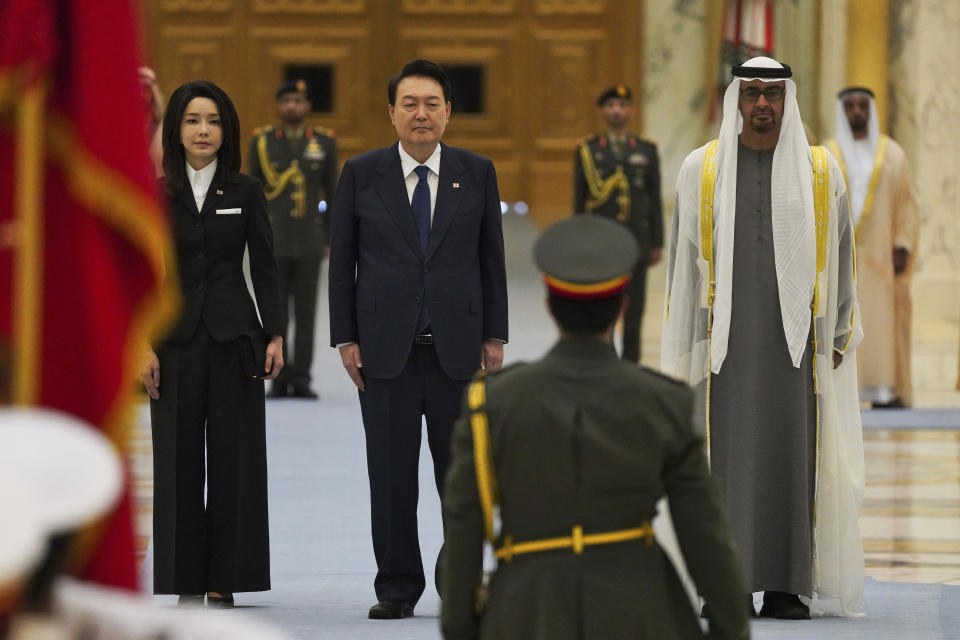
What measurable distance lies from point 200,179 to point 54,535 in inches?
159

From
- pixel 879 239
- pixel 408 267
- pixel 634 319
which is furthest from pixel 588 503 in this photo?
pixel 634 319

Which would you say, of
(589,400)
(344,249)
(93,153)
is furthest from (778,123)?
(93,153)

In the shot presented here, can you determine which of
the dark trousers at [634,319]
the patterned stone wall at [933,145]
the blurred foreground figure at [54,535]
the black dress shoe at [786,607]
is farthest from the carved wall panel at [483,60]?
the blurred foreground figure at [54,535]

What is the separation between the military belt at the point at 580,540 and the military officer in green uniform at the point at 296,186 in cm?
815

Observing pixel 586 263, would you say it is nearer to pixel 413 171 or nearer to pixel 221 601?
pixel 413 171

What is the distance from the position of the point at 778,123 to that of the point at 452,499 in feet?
9.68

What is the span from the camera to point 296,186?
444 inches

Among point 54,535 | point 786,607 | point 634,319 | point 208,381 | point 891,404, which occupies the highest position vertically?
point 54,535

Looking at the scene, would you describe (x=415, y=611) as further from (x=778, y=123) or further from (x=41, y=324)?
(x=41, y=324)

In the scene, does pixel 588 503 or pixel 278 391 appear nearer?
pixel 588 503

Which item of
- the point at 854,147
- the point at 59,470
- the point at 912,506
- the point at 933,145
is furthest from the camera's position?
the point at 933,145

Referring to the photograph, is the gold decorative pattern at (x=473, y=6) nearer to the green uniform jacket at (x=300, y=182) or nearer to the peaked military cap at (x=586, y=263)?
the green uniform jacket at (x=300, y=182)

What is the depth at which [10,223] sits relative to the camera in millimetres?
2111

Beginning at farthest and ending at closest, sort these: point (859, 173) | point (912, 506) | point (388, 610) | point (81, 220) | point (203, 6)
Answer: point (203, 6), point (859, 173), point (912, 506), point (388, 610), point (81, 220)
